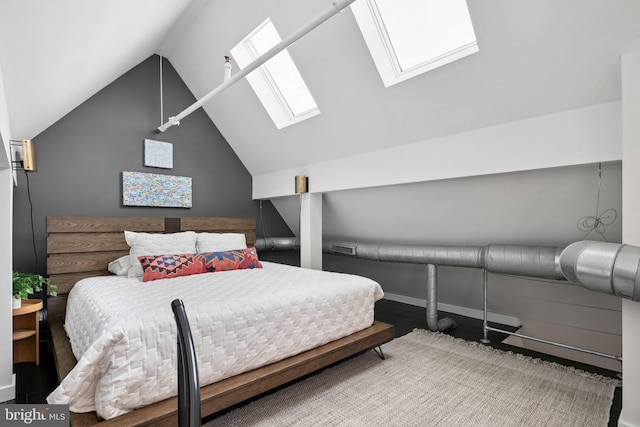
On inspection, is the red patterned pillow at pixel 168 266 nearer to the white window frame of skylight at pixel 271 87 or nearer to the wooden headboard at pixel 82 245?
the wooden headboard at pixel 82 245

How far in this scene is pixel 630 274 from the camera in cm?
168

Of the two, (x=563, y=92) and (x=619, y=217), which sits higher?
(x=563, y=92)

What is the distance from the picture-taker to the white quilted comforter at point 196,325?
61.2 inches

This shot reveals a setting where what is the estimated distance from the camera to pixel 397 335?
11.2 feet

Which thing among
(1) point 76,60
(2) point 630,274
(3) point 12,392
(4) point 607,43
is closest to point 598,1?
(4) point 607,43

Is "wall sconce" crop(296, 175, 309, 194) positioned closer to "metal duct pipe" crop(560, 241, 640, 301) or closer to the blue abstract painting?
the blue abstract painting

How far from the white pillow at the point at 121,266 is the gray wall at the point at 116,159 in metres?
0.68

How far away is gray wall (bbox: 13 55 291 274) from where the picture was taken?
3.33m

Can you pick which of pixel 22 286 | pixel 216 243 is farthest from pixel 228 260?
pixel 22 286

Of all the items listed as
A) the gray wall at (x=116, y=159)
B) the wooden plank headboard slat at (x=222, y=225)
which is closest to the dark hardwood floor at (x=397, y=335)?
the gray wall at (x=116, y=159)

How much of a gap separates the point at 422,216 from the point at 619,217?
5.62 feet

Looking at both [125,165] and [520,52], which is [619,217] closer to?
[520,52]

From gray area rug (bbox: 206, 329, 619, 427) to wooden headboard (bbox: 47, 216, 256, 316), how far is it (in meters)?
2.28

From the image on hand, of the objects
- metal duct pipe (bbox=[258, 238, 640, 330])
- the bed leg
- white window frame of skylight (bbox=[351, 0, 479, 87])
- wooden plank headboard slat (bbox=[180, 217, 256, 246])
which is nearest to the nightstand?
wooden plank headboard slat (bbox=[180, 217, 256, 246])
